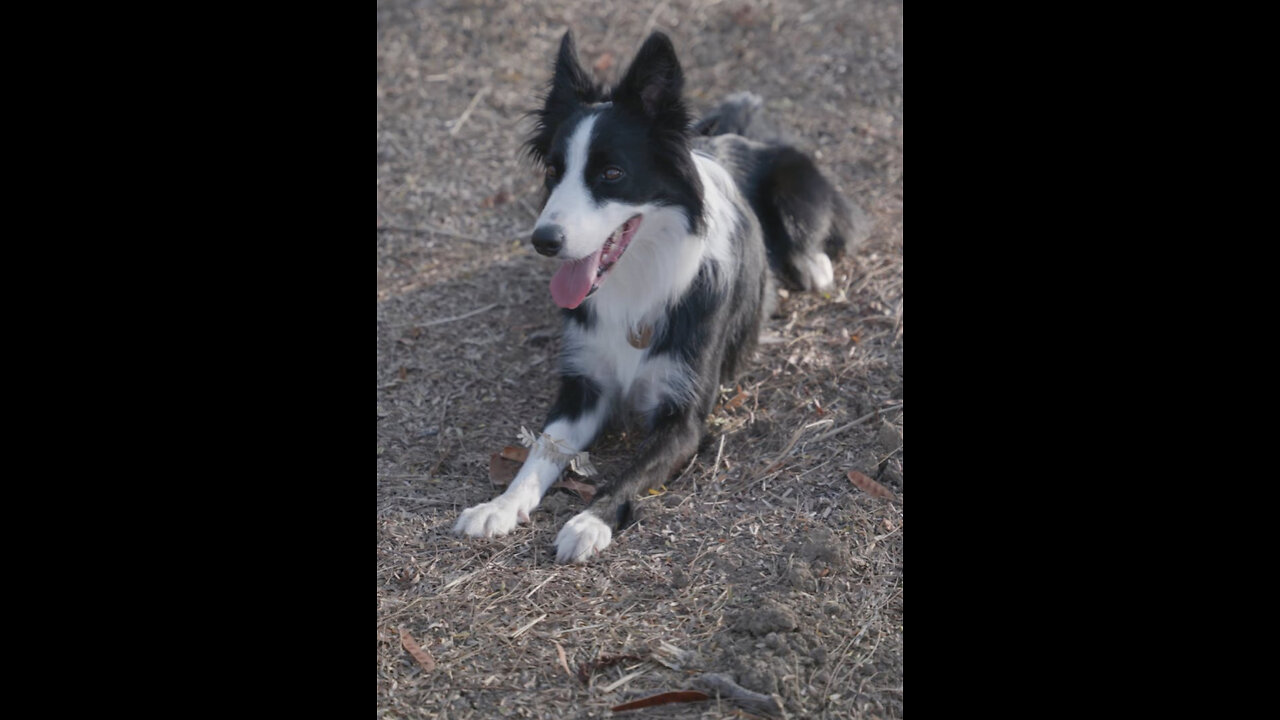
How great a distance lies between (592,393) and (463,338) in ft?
3.52

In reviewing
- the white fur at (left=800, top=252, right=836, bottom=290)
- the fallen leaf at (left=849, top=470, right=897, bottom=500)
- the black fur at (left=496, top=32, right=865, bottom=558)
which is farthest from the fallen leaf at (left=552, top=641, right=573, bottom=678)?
the white fur at (left=800, top=252, right=836, bottom=290)

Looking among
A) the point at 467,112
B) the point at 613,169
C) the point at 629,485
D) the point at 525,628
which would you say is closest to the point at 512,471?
A: the point at 629,485

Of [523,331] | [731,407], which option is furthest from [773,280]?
[523,331]

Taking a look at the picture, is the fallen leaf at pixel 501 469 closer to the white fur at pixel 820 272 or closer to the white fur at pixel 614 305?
the white fur at pixel 614 305

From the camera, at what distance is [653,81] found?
3912mm

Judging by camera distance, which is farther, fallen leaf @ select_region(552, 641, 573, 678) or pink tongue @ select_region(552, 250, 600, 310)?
pink tongue @ select_region(552, 250, 600, 310)

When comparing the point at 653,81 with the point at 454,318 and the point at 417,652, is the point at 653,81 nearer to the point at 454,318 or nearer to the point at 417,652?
the point at 454,318

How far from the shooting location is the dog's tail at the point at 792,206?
5.23 meters

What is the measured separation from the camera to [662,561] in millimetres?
3631

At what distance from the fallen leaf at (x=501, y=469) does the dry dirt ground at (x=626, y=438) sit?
72mm

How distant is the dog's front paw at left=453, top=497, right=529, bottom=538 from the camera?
377 centimetres

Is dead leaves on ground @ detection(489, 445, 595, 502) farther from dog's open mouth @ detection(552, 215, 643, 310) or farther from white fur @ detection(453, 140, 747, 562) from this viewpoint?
dog's open mouth @ detection(552, 215, 643, 310)

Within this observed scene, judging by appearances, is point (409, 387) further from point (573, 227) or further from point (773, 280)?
point (773, 280)

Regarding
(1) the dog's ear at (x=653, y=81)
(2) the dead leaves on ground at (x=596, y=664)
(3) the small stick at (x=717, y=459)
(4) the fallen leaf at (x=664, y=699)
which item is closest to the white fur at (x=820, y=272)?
(3) the small stick at (x=717, y=459)
